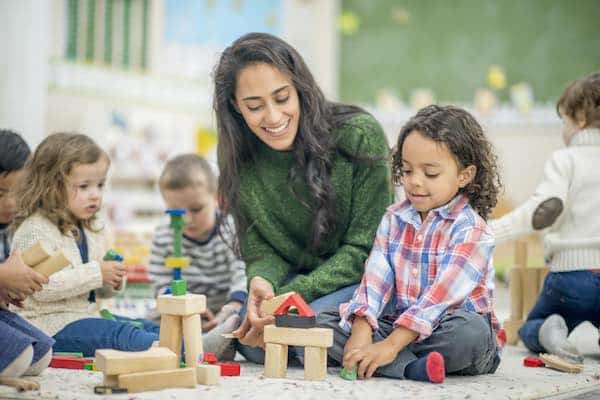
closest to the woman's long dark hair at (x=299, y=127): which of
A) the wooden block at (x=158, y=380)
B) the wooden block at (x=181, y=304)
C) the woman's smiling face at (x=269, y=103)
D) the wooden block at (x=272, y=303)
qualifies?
the woman's smiling face at (x=269, y=103)

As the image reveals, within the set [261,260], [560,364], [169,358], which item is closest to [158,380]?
[169,358]

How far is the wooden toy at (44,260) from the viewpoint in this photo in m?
1.37

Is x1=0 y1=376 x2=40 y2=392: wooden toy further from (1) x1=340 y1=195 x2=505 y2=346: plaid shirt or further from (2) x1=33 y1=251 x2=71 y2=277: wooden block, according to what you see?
(1) x1=340 y1=195 x2=505 y2=346: plaid shirt

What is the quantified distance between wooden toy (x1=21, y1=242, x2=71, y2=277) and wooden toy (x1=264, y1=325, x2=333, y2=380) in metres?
0.36

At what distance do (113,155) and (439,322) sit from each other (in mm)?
3859

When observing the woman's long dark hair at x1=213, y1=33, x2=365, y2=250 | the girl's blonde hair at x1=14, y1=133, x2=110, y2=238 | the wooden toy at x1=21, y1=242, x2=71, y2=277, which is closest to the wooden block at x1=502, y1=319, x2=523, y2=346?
the woman's long dark hair at x1=213, y1=33, x2=365, y2=250

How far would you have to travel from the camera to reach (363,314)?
1.54 m

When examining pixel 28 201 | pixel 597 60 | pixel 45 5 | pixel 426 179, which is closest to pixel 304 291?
pixel 426 179

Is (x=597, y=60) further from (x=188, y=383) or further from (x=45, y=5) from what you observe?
(x=188, y=383)

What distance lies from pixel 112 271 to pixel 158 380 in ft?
1.66

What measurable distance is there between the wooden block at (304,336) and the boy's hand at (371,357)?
0.06m

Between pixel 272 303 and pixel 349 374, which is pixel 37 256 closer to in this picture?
pixel 272 303

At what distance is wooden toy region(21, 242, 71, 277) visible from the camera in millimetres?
1372

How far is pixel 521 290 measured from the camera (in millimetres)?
2109
